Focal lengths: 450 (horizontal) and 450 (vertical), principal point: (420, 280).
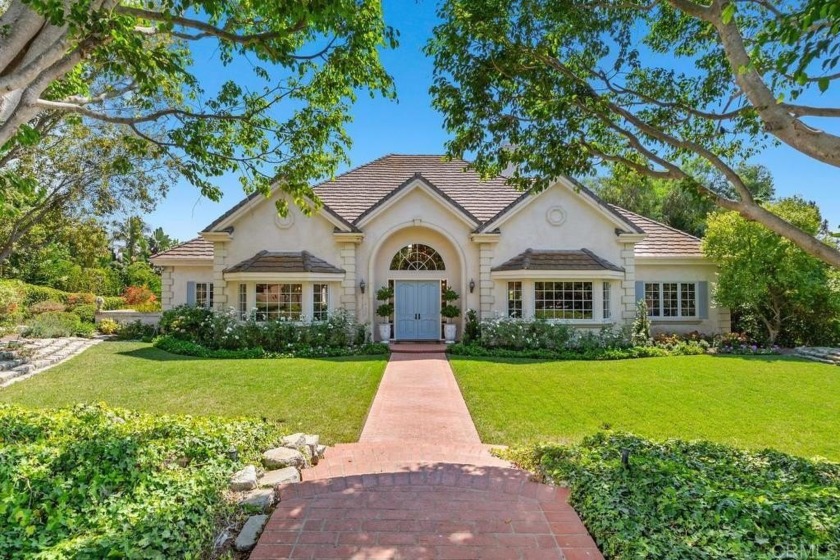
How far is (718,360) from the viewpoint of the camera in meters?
15.7

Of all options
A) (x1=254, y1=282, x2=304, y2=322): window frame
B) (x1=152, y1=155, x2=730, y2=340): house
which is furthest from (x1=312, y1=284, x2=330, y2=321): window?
(x1=254, y1=282, x2=304, y2=322): window frame

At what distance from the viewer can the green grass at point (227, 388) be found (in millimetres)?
8992

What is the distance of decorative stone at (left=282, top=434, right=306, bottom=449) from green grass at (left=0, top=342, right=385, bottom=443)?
30.4 inches

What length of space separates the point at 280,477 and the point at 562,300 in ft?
50.1

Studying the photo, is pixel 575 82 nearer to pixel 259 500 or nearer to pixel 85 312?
pixel 259 500

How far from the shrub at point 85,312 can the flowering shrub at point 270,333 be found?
10495mm

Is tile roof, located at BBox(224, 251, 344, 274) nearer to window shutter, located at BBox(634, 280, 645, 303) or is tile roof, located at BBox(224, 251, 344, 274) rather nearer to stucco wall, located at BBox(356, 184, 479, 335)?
stucco wall, located at BBox(356, 184, 479, 335)

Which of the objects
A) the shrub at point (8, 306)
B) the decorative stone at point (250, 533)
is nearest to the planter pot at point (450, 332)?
the decorative stone at point (250, 533)

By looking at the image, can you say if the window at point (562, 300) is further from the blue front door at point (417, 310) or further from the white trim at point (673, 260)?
the blue front door at point (417, 310)

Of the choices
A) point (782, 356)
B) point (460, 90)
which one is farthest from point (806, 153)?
point (782, 356)

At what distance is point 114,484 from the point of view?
15.4 feet

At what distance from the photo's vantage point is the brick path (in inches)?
162

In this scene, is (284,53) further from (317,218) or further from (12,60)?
(317,218)

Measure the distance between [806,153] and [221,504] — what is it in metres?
7.67
